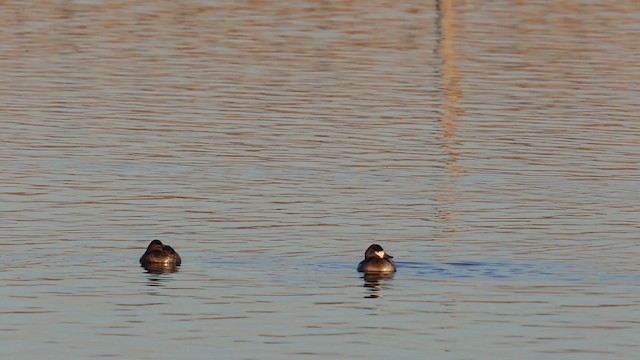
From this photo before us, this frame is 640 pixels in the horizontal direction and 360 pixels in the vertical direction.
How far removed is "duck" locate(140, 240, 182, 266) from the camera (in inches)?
885

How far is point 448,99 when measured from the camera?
3994cm

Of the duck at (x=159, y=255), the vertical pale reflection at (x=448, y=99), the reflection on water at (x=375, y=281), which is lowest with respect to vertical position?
the reflection on water at (x=375, y=281)

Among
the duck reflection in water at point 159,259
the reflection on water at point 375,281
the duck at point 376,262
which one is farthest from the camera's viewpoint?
the duck reflection in water at point 159,259

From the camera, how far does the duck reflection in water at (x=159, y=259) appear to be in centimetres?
2241

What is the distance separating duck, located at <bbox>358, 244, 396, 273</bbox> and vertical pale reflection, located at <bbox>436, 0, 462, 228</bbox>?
400 cm

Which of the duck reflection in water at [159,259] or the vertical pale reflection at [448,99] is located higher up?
the vertical pale reflection at [448,99]

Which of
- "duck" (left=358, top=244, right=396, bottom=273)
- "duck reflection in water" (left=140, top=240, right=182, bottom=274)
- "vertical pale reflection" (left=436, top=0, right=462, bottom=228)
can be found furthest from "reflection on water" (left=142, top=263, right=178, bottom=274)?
"vertical pale reflection" (left=436, top=0, right=462, bottom=228)

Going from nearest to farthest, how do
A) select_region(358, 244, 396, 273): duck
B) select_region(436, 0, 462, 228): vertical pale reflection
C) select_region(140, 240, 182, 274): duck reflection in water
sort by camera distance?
select_region(358, 244, 396, 273): duck, select_region(140, 240, 182, 274): duck reflection in water, select_region(436, 0, 462, 228): vertical pale reflection

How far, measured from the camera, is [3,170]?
30.2 meters

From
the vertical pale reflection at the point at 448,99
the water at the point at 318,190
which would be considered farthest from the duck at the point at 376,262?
the vertical pale reflection at the point at 448,99

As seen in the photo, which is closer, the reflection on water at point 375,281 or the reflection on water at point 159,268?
the reflection on water at point 375,281

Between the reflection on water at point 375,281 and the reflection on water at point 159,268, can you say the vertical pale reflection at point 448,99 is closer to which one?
the reflection on water at point 375,281

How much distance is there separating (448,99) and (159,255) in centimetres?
1821

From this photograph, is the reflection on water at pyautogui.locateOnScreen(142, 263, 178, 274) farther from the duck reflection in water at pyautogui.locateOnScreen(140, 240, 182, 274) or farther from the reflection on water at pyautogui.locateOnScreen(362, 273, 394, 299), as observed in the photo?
the reflection on water at pyautogui.locateOnScreen(362, 273, 394, 299)
